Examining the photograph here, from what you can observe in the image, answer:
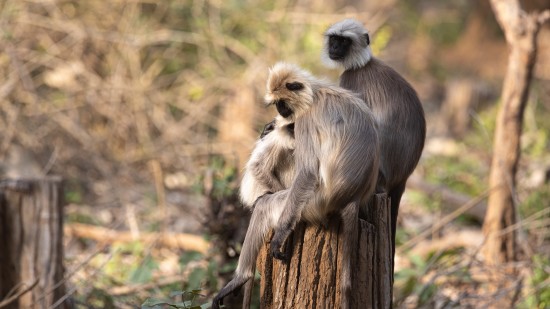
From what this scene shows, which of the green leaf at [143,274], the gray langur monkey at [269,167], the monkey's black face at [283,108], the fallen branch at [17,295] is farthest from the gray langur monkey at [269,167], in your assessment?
the green leaf at [143,274]

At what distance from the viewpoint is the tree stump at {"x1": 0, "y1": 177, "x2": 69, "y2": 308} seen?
502 centimetres

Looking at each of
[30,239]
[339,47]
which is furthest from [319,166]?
[30,239]

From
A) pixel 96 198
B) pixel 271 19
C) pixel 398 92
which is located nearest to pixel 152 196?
pixel 96 198

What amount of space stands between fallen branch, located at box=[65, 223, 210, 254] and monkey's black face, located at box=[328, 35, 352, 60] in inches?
134

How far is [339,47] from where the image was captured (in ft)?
15.4

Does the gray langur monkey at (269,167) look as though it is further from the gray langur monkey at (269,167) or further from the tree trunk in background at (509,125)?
the tree trunk in background at (509,125)

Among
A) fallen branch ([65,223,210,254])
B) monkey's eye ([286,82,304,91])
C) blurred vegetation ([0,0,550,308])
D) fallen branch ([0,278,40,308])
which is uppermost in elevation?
blurred vegetation ([0,0,550,308])

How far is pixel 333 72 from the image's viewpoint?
35.6 feet

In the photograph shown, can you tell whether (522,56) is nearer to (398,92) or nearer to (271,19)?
(398,92)

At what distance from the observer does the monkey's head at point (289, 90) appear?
12.2 feet

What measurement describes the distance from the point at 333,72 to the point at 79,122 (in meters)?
3.50

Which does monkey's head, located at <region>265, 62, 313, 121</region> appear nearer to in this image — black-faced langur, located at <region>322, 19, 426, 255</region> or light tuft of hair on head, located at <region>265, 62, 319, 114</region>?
light tuft of hair on head, located at <region>265, 62, 319, 114</region>

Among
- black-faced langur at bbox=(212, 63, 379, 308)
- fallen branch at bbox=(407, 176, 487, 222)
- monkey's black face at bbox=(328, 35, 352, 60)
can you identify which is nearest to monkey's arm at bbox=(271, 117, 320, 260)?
black-faced langur at bbox=(212, 63, 379, 308)

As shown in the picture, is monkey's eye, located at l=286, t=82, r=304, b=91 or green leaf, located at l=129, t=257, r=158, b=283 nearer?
monkey's eye, located at l=286, t=82, r=304, b=91
